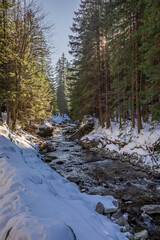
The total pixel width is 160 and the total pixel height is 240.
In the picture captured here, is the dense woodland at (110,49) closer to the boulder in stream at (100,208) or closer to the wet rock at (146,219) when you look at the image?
the wet rock at (146,219)

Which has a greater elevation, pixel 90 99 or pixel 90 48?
pixel 90 48

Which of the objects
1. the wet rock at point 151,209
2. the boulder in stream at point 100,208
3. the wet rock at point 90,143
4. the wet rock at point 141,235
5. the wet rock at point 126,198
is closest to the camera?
the wet rock at point 141,235

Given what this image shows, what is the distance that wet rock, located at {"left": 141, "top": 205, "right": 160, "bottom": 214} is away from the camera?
4.51 meters

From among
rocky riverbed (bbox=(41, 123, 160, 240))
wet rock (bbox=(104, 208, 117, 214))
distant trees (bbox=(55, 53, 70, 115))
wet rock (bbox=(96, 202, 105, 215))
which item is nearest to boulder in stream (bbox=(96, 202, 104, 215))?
wet rock (bbox=(96, 202, 105, 215))

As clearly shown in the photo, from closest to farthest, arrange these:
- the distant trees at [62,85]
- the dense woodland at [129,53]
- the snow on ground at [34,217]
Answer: the snow on ground at [34,217] → the dense woodland at [129,53] → the distant trees at [62,85]

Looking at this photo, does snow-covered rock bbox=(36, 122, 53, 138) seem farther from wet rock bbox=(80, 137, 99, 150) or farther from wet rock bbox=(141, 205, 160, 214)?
wet rock bbox=(141, 205, 160, 214)

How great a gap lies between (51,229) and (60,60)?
5925cm

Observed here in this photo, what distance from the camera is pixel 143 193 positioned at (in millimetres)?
5809

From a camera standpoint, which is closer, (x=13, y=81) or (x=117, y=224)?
(x=117, y=224)

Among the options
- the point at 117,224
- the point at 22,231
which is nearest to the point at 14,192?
the point at 22,231

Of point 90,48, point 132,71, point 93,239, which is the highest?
point 90,48

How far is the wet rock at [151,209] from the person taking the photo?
4.51 meters

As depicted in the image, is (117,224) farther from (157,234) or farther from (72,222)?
(72,222)

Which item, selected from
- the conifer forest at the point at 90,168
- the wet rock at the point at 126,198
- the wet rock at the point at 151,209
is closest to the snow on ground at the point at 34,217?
the conifer forest at the point at 90,168
